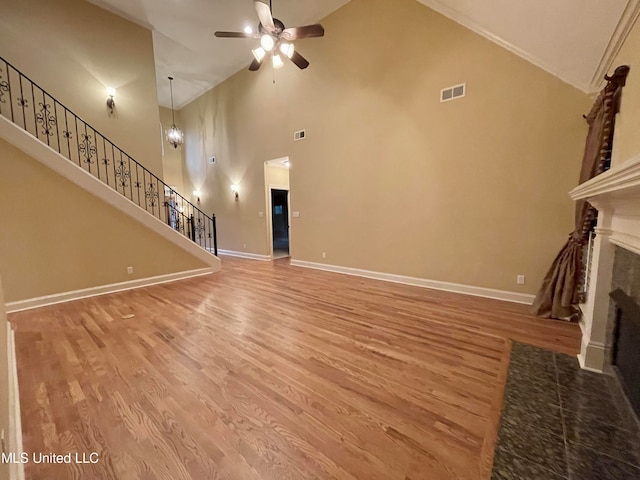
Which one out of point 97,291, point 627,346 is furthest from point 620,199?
point 97,291

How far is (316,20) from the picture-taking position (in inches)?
205

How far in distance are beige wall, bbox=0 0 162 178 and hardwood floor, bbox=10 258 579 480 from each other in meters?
3.76

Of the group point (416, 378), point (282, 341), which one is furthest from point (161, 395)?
point (416, 378)

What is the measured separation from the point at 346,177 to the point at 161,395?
14.6ft

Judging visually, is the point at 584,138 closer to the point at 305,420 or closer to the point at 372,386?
the point at 372,386

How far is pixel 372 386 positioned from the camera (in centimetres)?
185

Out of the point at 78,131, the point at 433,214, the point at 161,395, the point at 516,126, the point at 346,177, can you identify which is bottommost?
the point at 161,395

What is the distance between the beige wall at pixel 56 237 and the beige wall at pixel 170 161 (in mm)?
5546

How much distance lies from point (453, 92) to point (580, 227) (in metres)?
2.49

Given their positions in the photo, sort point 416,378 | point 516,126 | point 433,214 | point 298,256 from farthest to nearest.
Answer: point 298,256, point 433,214, point 516,126, point 416,378

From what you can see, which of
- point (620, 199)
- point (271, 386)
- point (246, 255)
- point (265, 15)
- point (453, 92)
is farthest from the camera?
point (246, 255)

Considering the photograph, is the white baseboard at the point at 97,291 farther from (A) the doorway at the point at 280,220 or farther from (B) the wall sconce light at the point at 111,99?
(A) the doorway at the point at 280,220

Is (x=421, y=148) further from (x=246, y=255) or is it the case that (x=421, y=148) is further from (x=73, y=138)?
(x=73, y=138)

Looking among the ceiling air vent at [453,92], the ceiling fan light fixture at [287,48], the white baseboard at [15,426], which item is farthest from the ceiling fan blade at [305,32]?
the white baseboard at [15,426]
